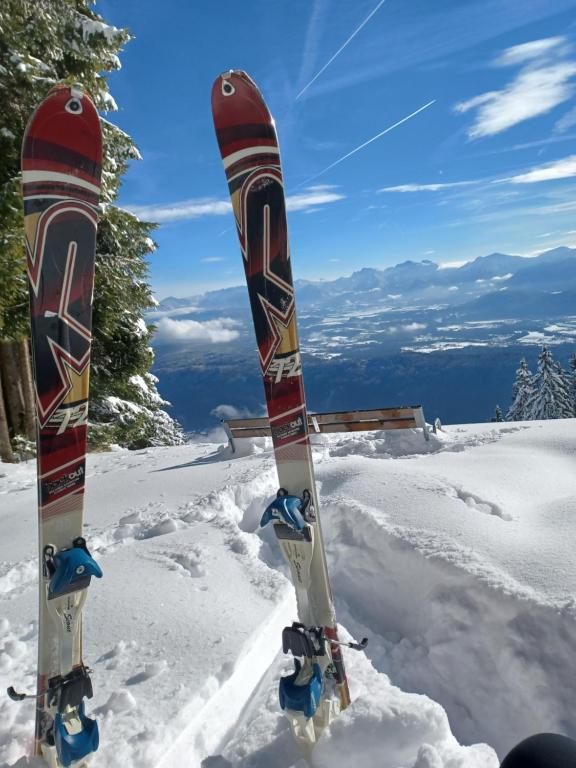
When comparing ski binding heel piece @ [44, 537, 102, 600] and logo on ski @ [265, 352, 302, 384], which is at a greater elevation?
logo on ski @ [265, 352, 302, 384]

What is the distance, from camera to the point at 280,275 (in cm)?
365

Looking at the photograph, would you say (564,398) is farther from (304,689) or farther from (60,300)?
(60,300)

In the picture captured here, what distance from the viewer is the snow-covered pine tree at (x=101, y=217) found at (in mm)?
7867

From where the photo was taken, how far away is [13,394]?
11727 millimetres

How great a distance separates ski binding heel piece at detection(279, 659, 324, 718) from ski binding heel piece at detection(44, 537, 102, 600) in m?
1.41

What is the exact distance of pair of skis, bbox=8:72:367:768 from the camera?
9.54ft

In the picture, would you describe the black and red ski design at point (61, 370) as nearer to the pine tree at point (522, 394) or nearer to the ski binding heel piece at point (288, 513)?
the ski binding heel piece at point (288, 513)

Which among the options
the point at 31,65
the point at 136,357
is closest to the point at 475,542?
the point at 31,65

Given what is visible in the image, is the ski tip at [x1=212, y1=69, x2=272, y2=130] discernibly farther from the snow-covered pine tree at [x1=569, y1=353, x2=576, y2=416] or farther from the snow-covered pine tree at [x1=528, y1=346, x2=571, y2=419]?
the snow-covered pine tree at [x1=569, y1=353, x2=576, y2=416]

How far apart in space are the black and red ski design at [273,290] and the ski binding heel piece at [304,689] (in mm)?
278

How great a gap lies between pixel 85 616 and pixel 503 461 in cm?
571

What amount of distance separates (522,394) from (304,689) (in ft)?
129

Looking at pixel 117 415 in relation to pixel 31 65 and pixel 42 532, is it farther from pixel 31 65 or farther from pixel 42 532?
pixel 42 532

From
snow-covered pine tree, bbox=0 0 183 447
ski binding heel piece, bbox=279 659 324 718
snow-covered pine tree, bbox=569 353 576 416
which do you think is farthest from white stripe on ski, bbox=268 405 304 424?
snow-covered pine tree, bbox=569 353 576 416
